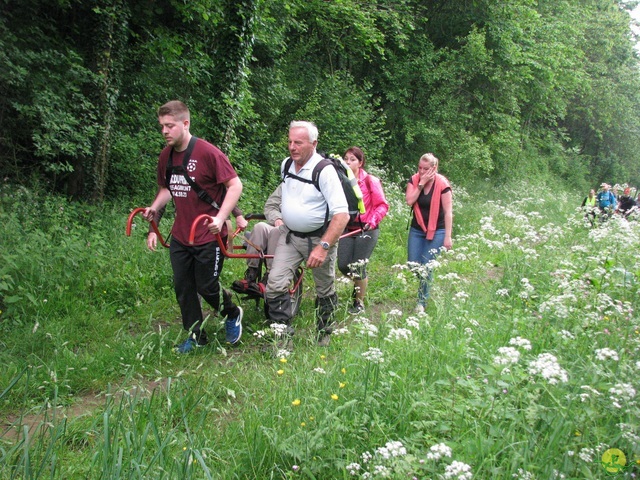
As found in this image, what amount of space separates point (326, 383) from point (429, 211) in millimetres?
3362

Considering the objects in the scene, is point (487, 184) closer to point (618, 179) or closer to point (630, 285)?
point (630, 285)

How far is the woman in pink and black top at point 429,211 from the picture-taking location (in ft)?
19.5

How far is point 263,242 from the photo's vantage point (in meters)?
5.30

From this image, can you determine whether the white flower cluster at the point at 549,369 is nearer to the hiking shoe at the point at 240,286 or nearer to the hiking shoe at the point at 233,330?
the hiking shoe at the point at 233,330

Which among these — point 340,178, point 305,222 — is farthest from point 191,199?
point 340,178

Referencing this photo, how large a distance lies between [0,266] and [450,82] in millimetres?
17343

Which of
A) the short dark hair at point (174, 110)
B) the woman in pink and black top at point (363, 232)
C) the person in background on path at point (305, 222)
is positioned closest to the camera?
the short dark hair at point (174, 110)

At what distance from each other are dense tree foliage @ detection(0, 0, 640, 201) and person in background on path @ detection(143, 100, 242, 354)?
415 cm

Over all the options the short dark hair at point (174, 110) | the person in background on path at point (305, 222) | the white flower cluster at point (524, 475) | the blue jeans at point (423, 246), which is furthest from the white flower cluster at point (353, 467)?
the blue jeans at point (423, 246)

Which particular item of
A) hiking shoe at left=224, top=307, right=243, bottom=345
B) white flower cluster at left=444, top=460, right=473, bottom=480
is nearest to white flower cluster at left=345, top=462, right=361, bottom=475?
white flower cluster at left=444, top=460, right=473, bottom=480

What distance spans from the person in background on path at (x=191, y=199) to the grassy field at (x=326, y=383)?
521 millimetres

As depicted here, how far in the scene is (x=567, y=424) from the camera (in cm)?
232

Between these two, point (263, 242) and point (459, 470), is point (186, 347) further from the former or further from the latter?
point (459, 470)

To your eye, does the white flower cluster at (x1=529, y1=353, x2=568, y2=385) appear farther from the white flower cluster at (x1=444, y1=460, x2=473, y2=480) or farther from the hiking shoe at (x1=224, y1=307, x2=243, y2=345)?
the hiking shoe at (x1=224, y1=307, x2=243, y2=345)
